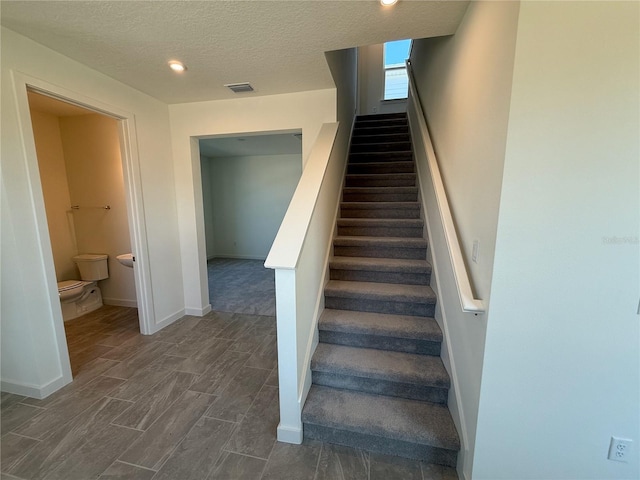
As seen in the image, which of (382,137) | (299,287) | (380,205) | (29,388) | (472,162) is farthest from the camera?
(382,137)

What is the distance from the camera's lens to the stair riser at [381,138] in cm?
391

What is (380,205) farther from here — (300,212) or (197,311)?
(197,311)

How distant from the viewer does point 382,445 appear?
1467 mm

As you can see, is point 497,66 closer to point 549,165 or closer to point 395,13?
point 549,165

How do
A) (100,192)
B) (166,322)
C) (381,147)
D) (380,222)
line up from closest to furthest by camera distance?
(380,222)
(166,322)
(100,192)
(381,147)

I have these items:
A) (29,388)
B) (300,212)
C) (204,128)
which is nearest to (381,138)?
(204,128)

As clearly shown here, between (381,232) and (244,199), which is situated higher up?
(244,199)

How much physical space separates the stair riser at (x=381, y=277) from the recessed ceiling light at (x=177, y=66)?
211 cm

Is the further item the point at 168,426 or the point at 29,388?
the point at 29,388

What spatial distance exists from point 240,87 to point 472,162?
224 centimetres

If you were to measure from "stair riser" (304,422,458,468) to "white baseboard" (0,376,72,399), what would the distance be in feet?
6.34

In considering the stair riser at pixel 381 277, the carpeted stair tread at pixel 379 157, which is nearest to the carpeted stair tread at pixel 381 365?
the stair riser at pixel 381 277

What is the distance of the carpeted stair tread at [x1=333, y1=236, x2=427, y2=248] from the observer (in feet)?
7.86

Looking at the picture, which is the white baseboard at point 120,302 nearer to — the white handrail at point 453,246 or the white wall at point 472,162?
the white wall at point 472,162
